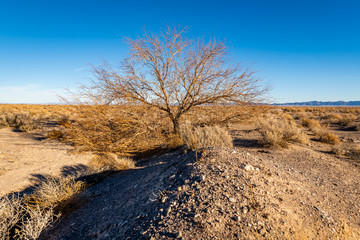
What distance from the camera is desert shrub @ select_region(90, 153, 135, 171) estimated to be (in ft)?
18.7

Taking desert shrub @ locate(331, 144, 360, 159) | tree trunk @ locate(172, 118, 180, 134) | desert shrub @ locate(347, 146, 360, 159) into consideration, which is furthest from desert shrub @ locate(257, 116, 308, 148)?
tree trunk @ locate(172, 118, 180, 134)

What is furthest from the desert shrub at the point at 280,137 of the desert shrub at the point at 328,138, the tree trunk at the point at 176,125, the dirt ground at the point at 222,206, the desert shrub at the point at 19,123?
the desert shrub at the point at 19,123

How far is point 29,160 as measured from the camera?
7.00m

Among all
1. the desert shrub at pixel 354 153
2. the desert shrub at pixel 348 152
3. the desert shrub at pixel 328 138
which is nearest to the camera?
the desert shrub at pixel 354 153

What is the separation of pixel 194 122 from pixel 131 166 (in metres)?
3.50

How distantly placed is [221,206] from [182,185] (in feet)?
2.36

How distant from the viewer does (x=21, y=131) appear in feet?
40.0

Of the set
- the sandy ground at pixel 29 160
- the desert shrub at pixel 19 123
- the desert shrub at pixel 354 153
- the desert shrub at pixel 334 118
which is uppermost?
the desert shrub at pixel 19 123

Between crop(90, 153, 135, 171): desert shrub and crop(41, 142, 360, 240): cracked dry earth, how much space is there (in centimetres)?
151

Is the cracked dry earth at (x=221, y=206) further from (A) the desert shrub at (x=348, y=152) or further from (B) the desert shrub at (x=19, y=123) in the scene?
(B) the desert shrub at (x=19, y=123)

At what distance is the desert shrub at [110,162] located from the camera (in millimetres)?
5691

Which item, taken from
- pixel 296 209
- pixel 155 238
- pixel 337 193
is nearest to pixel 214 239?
pixel 155 238

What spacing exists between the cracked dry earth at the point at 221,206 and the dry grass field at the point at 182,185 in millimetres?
14

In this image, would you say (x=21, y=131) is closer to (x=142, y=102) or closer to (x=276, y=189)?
(x=142, y=102)
